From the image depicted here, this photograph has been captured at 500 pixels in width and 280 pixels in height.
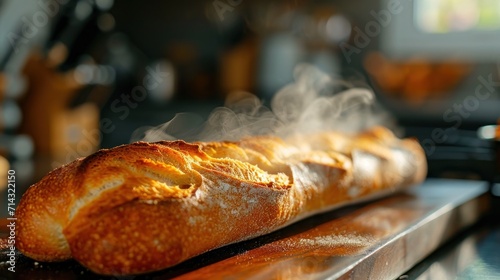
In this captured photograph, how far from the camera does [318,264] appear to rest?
86 cm

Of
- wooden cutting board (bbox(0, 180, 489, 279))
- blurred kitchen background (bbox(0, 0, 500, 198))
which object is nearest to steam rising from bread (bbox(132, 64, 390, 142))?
wooden cutting board (bbox(0, 180, 489, 279))

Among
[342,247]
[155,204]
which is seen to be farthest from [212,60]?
[155,204]

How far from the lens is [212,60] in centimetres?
446

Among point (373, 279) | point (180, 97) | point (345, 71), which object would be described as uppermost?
point (373, 279)

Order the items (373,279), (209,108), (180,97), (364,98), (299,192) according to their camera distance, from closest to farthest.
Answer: (373,279) < (299,192) < (364,98) < (209,108) < (180,97)

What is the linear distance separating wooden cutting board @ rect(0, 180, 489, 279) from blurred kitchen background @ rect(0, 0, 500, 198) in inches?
42.8

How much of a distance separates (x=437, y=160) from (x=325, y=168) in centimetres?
81

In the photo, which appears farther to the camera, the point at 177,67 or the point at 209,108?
the point at 177,67

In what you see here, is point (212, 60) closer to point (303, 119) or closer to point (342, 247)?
point (303, 119)

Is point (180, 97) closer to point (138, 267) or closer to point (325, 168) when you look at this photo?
point (325, 168)

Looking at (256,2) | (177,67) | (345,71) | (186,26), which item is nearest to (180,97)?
(177,67)

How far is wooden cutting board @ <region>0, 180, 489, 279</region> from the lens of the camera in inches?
32.6

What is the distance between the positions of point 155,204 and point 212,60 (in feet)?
12.2

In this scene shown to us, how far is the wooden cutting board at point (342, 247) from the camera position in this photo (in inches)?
32.6
